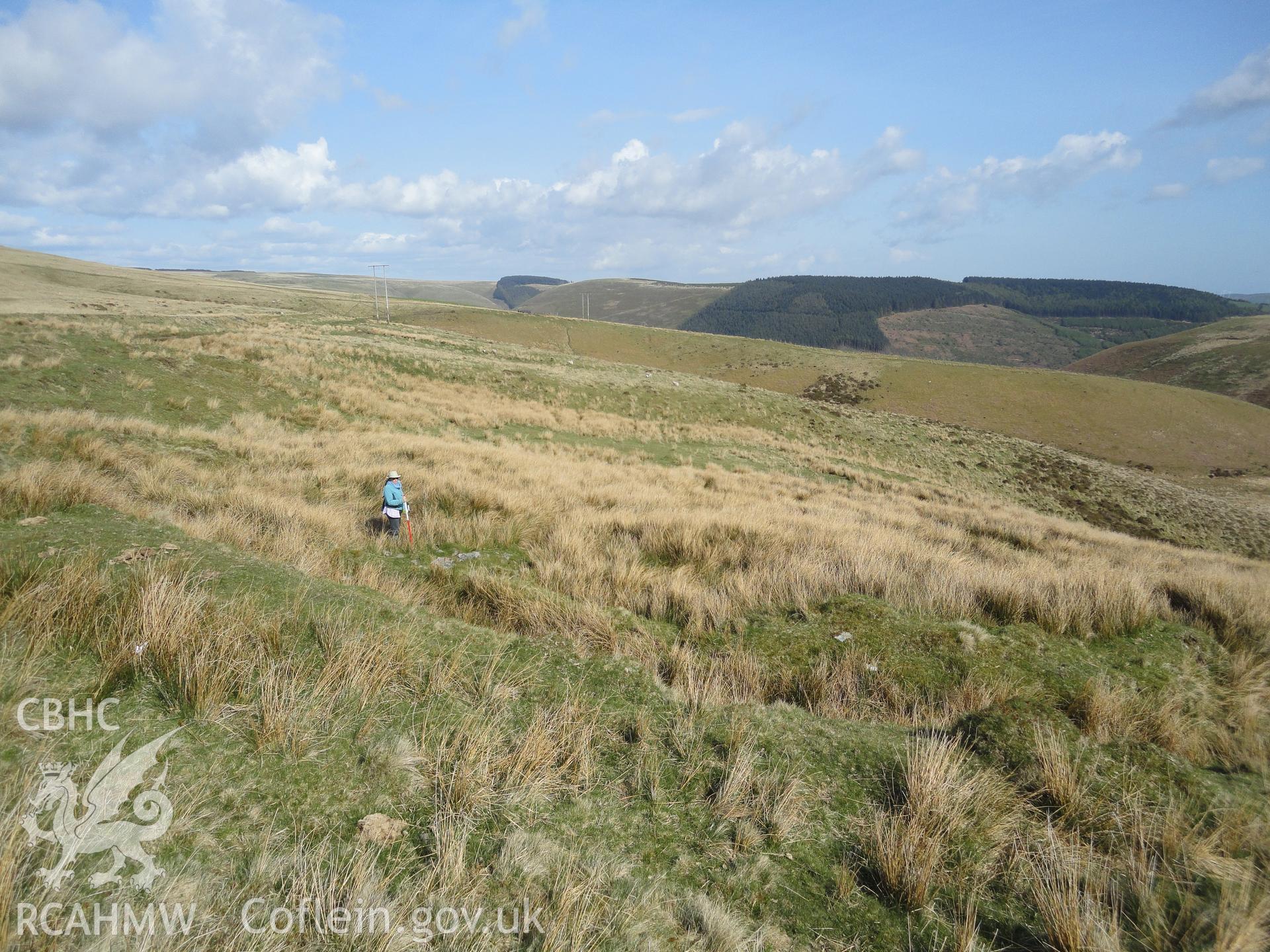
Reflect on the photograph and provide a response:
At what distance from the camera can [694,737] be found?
11.6 feet

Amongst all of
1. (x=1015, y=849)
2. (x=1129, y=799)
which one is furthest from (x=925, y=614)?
(x=1015, y=849)

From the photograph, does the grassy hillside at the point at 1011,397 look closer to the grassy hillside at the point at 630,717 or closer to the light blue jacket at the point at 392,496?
the grassy hillside at the point at 630,717

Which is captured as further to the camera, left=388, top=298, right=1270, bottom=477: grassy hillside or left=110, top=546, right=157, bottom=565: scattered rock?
left=388, top=298, right=1270, bottom=477: grassy hillside

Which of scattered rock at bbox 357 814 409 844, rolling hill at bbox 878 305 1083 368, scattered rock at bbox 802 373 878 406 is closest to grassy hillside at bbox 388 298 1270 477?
scattered rock at bbox 802 373 878 406

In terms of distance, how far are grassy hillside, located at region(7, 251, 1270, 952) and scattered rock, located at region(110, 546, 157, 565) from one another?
1.0 inches

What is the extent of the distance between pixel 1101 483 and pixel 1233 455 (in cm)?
3607

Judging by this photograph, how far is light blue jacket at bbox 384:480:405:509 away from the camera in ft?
26.8

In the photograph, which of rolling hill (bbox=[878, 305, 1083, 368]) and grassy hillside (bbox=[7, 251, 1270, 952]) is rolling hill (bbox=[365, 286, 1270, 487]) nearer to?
grassy hillside (bbox=[7, 251, 1270, 952])

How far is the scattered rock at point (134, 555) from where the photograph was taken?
443 cm

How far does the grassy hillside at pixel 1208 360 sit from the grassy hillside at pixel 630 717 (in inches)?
4535

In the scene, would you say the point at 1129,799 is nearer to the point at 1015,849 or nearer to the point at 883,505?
the point at 1015,849

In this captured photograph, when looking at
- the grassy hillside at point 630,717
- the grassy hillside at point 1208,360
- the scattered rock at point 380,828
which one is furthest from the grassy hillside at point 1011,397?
the scattered rock at point 380,828

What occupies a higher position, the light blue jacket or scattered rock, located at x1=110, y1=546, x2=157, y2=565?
scattered rock, located at x1=110, y1=546, x2=157, y2=565

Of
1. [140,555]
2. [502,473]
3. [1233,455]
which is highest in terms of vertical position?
[140,555]
